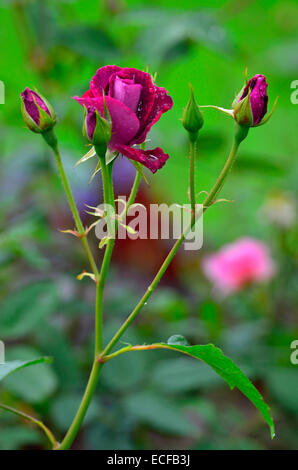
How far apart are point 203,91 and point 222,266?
0.90 meters

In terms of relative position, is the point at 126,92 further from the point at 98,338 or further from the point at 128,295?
the point at 128,295

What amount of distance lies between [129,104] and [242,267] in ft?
2.33

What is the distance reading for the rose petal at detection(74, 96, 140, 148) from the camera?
371 mm

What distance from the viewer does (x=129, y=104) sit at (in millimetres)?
379

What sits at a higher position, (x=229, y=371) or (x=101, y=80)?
(x=101, y=80)

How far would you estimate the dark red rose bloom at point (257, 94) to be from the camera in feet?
1.29

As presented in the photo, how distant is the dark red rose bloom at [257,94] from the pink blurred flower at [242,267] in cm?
66

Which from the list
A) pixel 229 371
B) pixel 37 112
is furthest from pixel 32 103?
pixel 229 371

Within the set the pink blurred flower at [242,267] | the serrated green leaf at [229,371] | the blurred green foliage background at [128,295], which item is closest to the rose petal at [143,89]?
the serrated green leaf at [229,371]

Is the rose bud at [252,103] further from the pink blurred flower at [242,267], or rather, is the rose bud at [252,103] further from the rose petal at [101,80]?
the pink blurred flower at [242,267]

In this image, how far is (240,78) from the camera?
1.78 m

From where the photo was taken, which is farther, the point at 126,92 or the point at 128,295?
the point at 128,295

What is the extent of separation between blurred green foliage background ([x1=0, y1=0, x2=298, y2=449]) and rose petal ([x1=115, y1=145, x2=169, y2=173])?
1.15 ft
